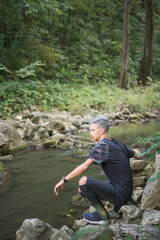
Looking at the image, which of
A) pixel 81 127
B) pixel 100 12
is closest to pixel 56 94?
pixel 81 127

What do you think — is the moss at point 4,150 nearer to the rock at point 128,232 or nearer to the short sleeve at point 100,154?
the short sleeve at point 100,154

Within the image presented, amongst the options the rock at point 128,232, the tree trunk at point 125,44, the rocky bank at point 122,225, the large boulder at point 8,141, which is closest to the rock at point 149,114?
the tree trunk at point 125,44

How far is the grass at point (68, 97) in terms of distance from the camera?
1078 cm

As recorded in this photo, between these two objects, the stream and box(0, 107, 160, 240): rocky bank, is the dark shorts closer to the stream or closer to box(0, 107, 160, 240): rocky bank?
box(0, 107, 160, 240): rocky bank

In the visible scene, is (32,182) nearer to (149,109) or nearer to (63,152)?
(63,152)

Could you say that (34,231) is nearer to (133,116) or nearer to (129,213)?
(129,213)

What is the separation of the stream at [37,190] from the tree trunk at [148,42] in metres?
12.8

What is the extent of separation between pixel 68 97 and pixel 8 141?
6.71m

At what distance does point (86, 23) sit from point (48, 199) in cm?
2071

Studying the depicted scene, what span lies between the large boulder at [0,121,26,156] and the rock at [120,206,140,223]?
444 centimetres

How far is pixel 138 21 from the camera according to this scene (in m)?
25.3

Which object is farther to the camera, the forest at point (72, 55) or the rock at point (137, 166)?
the forest at point (72, 55)

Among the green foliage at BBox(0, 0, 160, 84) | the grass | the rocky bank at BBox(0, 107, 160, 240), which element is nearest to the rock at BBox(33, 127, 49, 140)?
the rocky bank at BBox(0, 107, 160, 240)

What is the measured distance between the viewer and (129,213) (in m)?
2.72
